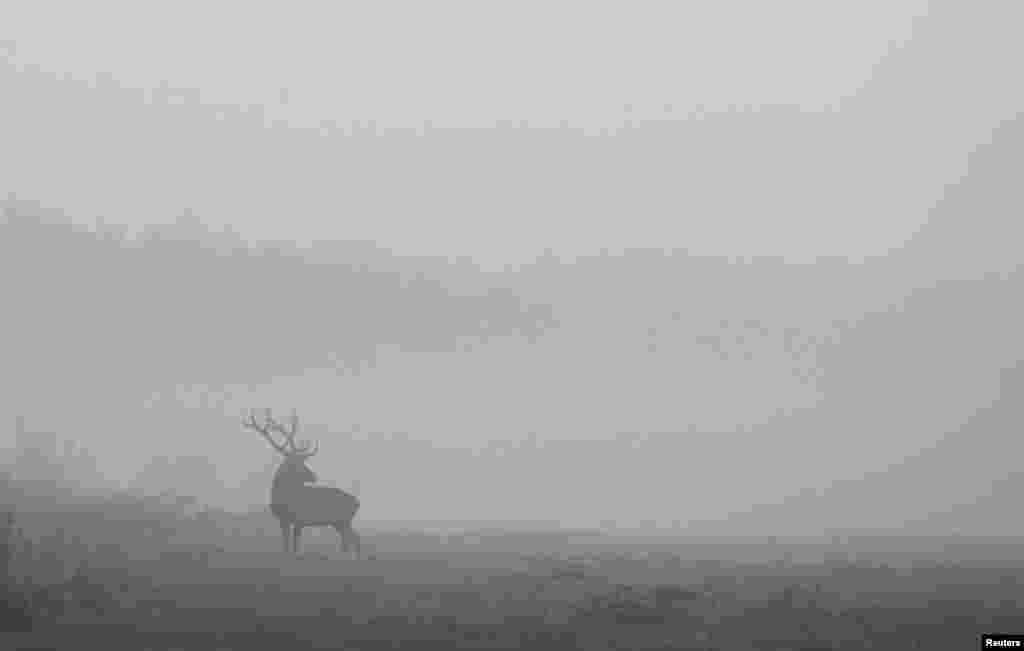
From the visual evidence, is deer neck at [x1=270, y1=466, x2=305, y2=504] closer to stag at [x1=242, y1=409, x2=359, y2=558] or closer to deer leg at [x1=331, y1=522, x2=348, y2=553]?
stag at [x1=242, y1=409, x2=359, y2=558]

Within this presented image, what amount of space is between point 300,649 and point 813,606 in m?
12.0

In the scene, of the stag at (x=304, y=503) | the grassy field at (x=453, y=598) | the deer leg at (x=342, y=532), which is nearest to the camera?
the grassy field at (x=453, y=598)

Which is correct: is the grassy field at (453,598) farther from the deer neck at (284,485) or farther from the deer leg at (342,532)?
the deer neck at (284,485)

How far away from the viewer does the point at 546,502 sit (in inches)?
4916

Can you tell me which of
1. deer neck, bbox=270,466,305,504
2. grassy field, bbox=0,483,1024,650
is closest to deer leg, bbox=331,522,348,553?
grassy field, bbox=0,483,1024,650

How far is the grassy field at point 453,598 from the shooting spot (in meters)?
18.1

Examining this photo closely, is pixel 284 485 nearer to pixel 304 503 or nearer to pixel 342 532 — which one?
pixel 304 503

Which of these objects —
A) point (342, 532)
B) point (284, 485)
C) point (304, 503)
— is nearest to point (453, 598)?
point (342, 532)

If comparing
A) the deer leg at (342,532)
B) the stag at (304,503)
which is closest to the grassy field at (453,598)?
the deer leg at (342,532)

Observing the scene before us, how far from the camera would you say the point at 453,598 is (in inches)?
889

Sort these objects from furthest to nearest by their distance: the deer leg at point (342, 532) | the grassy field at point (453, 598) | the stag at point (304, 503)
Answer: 1. the deer leg at point (342, 532)
2. the stag at point (304, 503)
3. the grassy field at point (453, 598)

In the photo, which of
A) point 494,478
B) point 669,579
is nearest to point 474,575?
point 669,579

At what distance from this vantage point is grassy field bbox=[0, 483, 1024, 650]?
18.1m

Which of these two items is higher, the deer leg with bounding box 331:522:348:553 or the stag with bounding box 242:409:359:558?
the stag with bounding box 242:409:359:558
